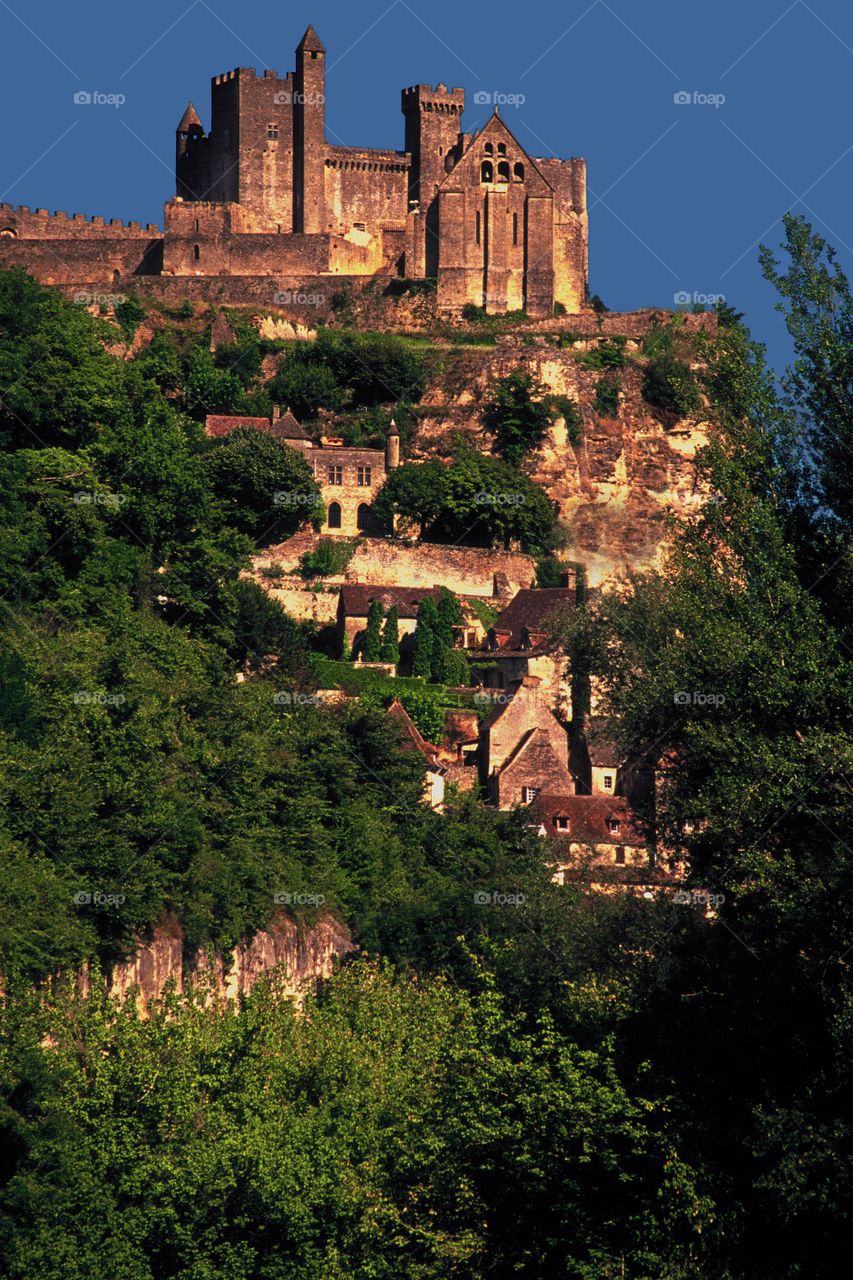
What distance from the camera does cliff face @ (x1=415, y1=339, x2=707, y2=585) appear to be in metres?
88.9

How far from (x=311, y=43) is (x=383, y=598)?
31342 mm

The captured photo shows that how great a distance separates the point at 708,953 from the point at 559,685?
40.6 meters

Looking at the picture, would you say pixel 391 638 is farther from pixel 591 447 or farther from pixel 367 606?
pixel 591 447

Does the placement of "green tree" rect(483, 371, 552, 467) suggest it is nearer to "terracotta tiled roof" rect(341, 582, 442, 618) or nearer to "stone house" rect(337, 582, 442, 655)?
"terracotta tiled roof" rect(341, 582, 442, 618)

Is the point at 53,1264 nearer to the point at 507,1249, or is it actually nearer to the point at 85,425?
the point at 507,1249

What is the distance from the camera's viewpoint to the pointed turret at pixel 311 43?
100375mm

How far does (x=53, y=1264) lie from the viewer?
37.1 metres

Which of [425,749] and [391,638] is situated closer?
[425,749]

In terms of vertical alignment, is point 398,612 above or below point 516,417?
below

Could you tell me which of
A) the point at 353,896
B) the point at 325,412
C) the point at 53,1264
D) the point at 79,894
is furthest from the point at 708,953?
the point at 325,412

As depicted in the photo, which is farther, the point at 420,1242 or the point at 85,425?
the point at 85,425

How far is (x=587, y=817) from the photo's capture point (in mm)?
69750

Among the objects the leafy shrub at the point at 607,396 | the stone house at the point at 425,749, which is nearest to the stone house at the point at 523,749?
the stone house at the point at 425,749

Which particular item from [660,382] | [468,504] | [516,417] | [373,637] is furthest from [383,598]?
[660,382]
